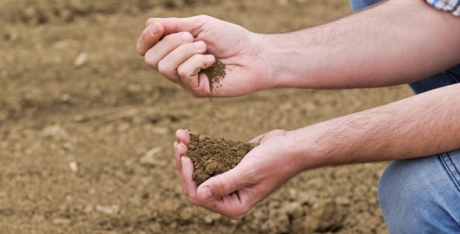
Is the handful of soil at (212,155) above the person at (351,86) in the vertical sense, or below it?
below

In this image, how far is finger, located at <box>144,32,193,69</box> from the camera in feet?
6.76

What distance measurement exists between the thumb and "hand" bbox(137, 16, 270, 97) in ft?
0.97

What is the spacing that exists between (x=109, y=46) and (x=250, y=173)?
6.35ft

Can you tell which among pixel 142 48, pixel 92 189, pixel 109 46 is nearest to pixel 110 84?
pixel 109 46

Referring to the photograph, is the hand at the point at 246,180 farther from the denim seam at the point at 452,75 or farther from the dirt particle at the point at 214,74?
the denim seam at the point at 452,75

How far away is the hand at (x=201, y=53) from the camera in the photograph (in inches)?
80.8

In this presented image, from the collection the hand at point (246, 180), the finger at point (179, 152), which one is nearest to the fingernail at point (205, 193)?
the hand at point (246, 180)

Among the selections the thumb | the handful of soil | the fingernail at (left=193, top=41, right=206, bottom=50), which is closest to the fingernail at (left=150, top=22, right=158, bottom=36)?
the fingernail at (left=193, top=41, right=206, bottom=50)

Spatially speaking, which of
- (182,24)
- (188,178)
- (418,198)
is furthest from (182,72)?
(418,198)

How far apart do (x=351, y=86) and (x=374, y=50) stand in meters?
0.12

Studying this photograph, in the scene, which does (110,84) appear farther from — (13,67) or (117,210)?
(117,210)

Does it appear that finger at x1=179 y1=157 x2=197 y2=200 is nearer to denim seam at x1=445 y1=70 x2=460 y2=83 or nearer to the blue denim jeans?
the blue denim jeans

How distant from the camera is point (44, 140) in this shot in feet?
9.84

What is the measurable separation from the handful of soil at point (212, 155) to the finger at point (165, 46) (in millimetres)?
219
